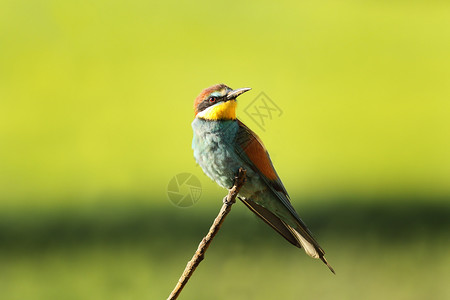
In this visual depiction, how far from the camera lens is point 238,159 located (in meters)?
1.05

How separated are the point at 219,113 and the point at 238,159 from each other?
96 mm

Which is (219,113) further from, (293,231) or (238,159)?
(293,231)

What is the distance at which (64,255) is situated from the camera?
9.57 ft

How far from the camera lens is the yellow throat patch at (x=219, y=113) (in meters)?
0.99

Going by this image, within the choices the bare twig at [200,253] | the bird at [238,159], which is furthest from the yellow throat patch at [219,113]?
the bare twig at [200,253]

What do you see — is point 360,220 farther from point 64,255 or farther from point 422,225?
point 64,255

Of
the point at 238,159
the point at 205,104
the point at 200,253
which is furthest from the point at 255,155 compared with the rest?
the point at 200,253

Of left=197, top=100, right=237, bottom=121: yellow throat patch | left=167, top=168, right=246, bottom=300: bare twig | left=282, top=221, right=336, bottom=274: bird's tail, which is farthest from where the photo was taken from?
left=197, top=100, right=237, bottom=121: yellow throat patch

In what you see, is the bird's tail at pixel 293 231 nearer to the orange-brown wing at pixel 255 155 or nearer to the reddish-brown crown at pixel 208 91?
the orange-brown wing at pixel 255 155

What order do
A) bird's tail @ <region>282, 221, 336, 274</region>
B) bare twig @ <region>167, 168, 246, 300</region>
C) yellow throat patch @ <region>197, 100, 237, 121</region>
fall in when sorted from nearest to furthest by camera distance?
bare twig @ <region>167, 168, 246, 300</region> → bird's tail @ <region>282, 221, 336, 274</region> → yellow throat patch @ <region>197, 100, 237, 121</region>

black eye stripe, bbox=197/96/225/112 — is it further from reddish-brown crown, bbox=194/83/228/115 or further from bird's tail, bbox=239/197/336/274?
bird's tail, bbox=239/197/336/274

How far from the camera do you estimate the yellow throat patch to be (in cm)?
99

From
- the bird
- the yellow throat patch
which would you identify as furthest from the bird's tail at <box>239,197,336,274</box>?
the yellow throat patch

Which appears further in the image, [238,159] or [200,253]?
[238,159]
